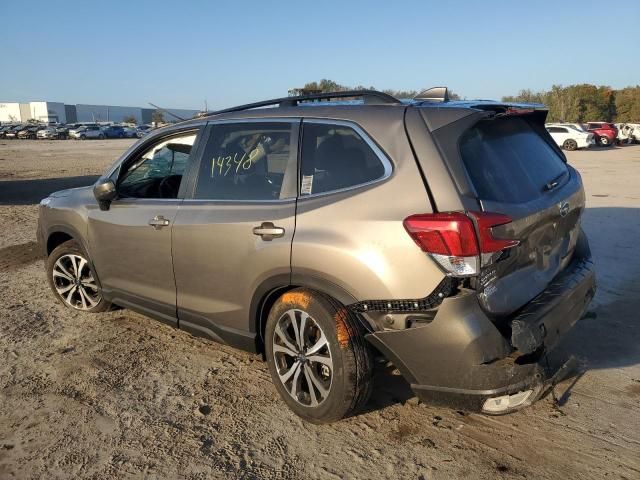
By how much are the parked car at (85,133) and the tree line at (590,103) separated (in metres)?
46.1

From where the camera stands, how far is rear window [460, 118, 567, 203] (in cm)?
279

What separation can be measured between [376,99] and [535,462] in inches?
85.9

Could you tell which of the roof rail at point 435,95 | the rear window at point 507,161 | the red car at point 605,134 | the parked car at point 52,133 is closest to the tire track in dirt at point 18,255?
the roof rail at point 435,95

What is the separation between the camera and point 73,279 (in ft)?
Answer: 16.4

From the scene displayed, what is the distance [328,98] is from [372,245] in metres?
1.28

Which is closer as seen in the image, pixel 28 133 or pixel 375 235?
pixel 375 235

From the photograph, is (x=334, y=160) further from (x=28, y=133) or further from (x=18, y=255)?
(x=28, y=133)

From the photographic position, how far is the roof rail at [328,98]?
10.2 ft

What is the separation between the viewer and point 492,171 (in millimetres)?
2875

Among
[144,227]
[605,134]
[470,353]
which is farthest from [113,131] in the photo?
[470,353]

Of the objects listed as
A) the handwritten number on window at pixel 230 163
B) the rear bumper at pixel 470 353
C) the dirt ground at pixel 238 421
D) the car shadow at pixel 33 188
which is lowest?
the dirt ground at pixel 238 421

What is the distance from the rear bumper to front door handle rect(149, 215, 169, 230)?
181 cm

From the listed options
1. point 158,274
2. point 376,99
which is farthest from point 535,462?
point 158,274

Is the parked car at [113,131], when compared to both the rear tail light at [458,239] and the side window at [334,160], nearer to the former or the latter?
the side window at [334,160]
